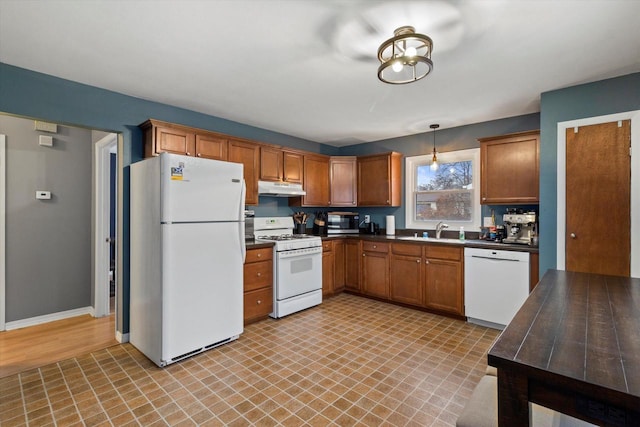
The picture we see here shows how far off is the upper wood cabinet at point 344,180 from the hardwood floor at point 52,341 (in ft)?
11.4

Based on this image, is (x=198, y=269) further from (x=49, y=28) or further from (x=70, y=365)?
(x=49, y=28)

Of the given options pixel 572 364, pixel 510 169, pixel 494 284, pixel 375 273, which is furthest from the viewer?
pixel 375 273

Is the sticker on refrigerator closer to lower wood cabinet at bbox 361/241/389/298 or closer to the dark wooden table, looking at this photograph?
the dark wooden table

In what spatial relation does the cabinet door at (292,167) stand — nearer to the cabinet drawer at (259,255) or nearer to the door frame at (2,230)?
the cabinet drawer at (259,255)

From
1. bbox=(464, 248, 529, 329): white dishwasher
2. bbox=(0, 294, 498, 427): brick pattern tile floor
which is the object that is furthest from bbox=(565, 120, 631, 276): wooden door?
bbox=(0, 294, 498, 427): brick pattern tile floor

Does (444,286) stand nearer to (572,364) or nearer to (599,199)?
(599,199)

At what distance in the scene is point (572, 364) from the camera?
90 cm

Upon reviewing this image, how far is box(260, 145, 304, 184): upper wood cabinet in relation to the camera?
4.07 meters

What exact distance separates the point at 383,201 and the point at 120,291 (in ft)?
11.8

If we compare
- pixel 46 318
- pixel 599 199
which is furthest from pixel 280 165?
pixel 599 199

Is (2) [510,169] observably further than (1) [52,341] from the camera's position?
Yes

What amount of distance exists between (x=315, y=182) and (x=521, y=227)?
282 centimetres

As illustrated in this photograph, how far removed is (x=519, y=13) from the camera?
1.83 m

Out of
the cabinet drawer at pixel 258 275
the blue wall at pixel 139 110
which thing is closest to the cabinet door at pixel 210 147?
the blue wall at pixel 139 110
